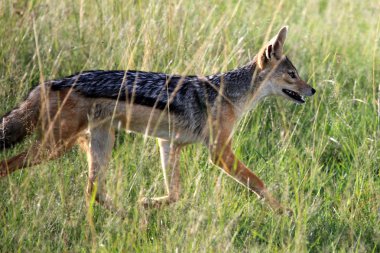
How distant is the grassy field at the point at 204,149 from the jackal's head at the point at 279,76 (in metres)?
0.24

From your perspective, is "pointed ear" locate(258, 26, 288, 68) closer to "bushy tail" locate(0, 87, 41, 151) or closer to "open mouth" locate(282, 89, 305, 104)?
"open mouth" locate(282, 89, 305, 104)

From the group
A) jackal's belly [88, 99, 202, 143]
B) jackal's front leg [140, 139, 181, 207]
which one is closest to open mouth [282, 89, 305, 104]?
jackal's belly [88, 99, 202, 143]

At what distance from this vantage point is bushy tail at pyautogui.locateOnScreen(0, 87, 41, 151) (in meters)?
5.87

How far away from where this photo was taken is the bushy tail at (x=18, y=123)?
587 centimetres

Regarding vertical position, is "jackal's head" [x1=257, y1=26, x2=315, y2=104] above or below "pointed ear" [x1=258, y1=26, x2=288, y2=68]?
below

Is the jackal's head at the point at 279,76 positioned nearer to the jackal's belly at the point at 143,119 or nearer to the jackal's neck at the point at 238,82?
the jackal's neck at the point at 238,82

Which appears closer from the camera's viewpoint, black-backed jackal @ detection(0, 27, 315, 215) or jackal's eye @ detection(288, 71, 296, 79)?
black-backed jackal @ detection(0, 27, 315, 215)

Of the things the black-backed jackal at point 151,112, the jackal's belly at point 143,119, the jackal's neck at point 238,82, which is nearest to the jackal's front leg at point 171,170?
the black-backed jackal at point 151,112

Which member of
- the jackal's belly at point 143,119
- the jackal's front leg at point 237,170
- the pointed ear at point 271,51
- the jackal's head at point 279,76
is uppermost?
the pointed ear at point 271,51

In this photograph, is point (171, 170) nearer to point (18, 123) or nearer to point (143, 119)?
point (143, 119)

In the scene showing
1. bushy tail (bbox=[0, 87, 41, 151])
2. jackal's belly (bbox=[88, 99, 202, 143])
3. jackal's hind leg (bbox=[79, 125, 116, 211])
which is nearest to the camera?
bushy tail (bbox=[0, 87, 41, 151])

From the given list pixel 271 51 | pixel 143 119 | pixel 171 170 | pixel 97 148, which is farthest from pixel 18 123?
pixel 271 51

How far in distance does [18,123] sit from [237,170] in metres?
1.61

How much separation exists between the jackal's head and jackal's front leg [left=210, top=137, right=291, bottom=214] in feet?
2.16
